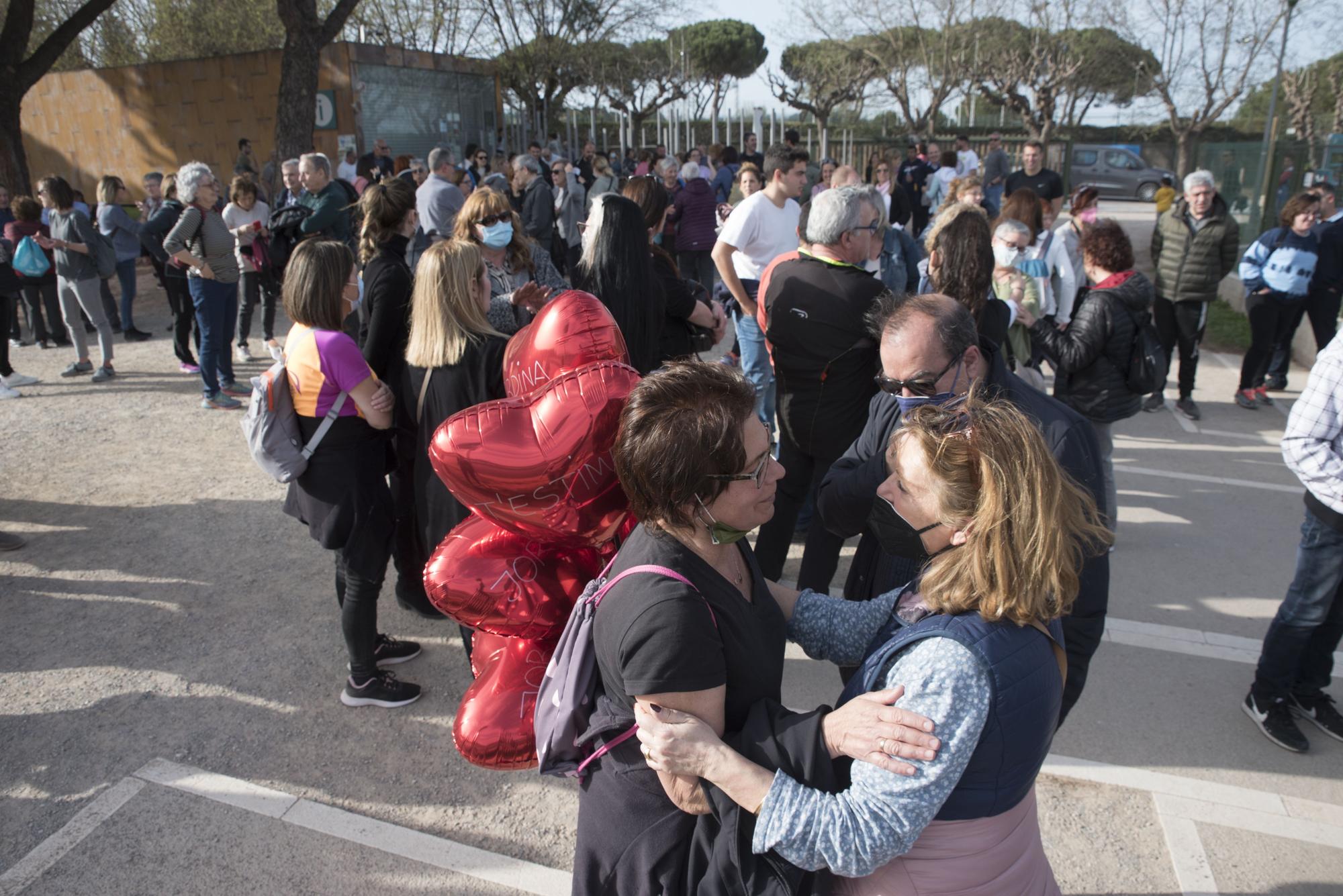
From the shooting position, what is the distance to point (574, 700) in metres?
1.66

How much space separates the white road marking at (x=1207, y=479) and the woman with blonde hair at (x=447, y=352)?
185 inches

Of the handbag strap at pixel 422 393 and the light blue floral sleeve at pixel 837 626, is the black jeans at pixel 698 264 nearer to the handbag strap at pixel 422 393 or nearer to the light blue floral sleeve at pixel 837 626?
the handbag strap at pixel 422 393

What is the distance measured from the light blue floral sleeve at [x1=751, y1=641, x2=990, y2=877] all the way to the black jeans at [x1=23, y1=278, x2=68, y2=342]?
33.1ft

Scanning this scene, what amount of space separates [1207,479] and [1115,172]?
23985 millimetres

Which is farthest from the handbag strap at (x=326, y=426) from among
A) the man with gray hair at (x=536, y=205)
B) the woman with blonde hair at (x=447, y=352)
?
the man with gray hair at (x=536, y=205)

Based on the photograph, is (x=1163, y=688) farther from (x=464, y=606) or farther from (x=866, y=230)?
(x=464, y=606)

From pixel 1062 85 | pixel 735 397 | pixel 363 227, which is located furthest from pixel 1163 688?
pixel 1062 85

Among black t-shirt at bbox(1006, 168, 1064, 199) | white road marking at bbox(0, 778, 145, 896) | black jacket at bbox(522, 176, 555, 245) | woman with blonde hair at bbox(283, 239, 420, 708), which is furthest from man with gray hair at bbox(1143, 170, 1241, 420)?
white road marking at bbox(0, 778, 145, 896)

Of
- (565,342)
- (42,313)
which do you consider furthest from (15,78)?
(565,342)

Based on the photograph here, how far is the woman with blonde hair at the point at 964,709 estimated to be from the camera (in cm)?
140

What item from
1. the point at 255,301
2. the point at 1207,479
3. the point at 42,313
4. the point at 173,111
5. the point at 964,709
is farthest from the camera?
the point at 173,111

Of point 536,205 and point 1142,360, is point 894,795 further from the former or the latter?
point 536,205

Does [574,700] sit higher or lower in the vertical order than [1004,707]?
lower

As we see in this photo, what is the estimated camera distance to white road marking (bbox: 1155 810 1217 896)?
8.60 ft
